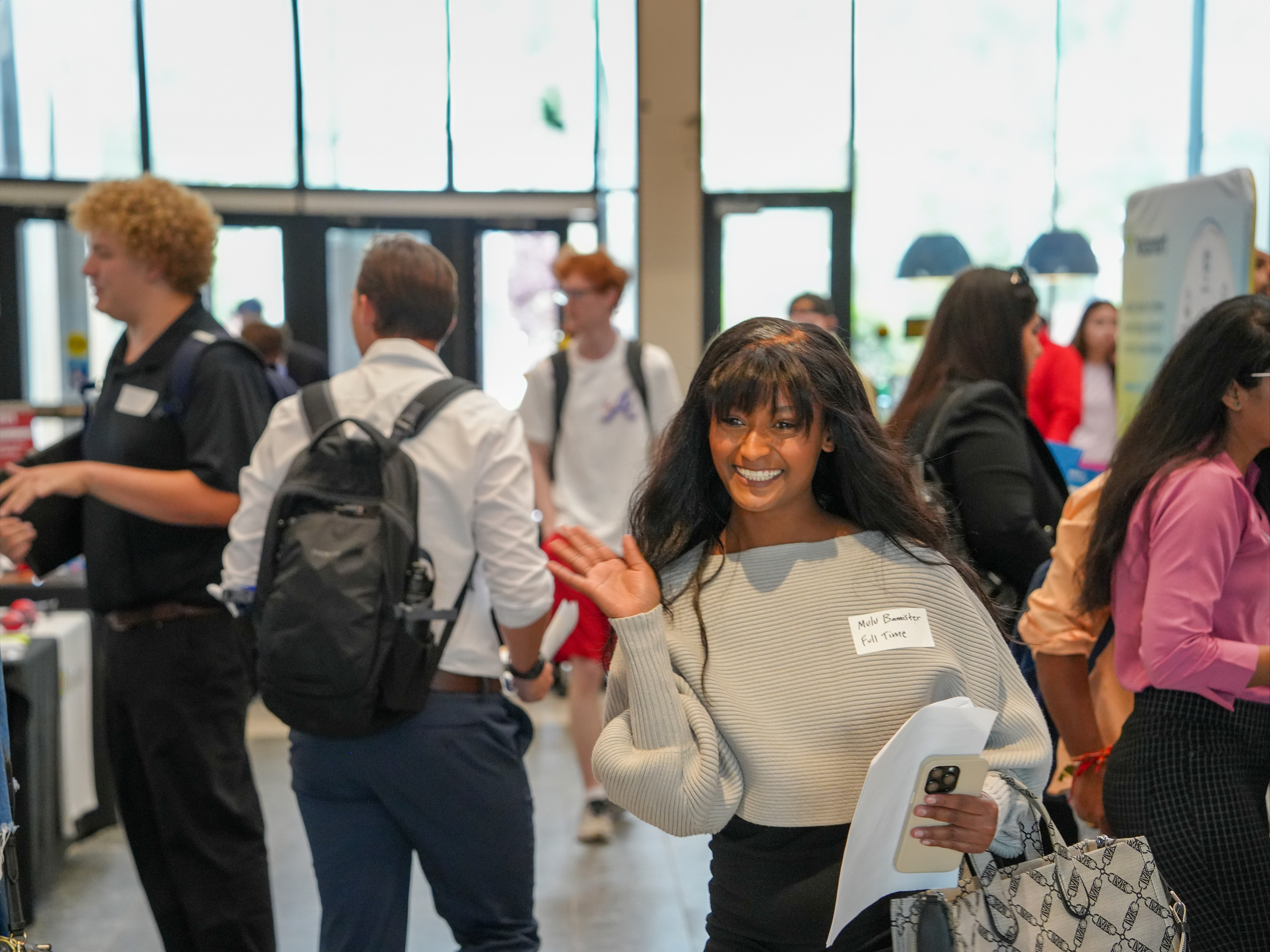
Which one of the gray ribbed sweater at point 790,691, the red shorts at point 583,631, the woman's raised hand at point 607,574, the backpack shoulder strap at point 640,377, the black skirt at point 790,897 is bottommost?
the red shorts at point 583,631

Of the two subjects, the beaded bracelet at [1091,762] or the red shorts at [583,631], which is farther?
the red shorts at [583,631]

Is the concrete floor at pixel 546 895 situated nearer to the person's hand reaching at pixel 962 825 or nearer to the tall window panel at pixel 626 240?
the person's hand reaching at pixel 962 825

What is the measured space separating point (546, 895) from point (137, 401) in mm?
1872

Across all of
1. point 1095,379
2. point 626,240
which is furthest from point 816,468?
point 626,240

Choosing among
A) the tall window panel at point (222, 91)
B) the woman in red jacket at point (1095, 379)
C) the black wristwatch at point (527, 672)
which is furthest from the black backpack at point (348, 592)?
the tall window panel at point (222, 91)

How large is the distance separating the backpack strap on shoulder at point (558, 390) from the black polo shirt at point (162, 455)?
69.4 inches

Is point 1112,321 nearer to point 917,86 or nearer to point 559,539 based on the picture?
point 917,86

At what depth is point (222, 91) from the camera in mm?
8492

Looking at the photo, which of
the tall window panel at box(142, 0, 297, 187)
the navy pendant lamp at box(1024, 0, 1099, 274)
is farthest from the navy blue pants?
the tall window panel at box(142, 0, 297, 187)

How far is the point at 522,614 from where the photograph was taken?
217 centimetres

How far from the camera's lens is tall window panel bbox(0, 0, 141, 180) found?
27.6ft

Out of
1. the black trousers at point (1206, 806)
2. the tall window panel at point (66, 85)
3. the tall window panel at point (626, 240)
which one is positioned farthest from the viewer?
the tall window panel at point (66, 85)

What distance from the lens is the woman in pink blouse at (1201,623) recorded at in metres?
1.83

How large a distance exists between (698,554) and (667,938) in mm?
1952
